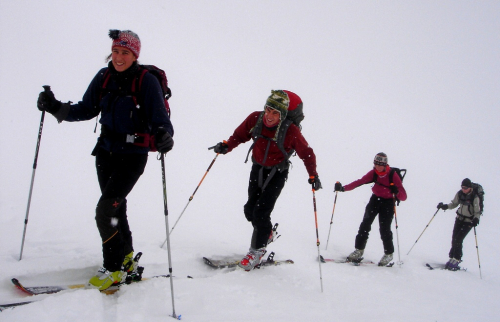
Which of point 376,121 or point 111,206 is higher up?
point 376,121

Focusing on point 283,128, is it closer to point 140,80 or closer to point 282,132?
point 282,132

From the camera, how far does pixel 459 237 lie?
9.39 meters

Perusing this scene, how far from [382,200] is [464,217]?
11.6 ft

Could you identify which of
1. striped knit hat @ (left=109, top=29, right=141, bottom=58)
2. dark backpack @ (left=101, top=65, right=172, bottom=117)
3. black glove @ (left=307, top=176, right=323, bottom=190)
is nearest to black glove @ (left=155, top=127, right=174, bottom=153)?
dark backpack @ (left=101, top=65, right=172, bottom=117)

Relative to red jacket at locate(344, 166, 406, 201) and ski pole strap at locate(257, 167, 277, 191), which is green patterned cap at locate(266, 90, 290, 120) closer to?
ski pole strap at locate(257, 167, 277, 191)

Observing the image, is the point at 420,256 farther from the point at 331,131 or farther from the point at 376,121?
the point at 376,121

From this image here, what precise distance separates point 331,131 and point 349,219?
26.5m

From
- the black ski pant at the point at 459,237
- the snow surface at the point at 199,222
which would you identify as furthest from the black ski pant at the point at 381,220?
the black ski pant at the point at 459,237

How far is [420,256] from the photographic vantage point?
9938mm

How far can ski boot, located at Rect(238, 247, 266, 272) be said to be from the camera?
16.6 feet

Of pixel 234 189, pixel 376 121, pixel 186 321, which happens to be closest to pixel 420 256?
pixel 234 189

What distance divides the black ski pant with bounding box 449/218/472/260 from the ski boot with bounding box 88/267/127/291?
9.00 metres

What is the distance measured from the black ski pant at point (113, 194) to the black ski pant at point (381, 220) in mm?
5532

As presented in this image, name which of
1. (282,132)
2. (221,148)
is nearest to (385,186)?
(282,132)
